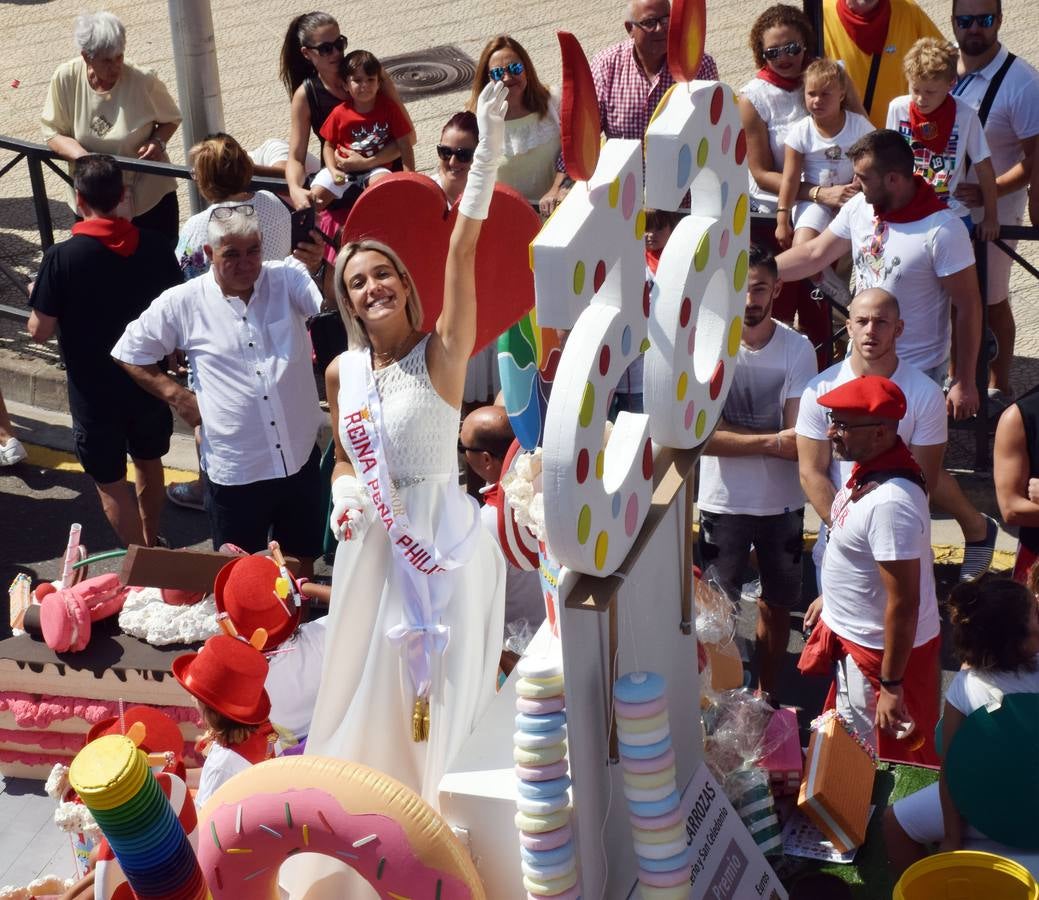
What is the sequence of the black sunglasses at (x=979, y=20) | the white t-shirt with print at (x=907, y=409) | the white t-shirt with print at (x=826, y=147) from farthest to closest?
the black sunglasses at (x=979, y=20), the white t-shirt with print at (x=826, y=147), the white t-shirt with print at (x=907, y=409)

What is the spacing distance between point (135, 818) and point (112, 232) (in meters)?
3.69

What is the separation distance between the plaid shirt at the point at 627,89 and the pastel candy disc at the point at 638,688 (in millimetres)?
4187

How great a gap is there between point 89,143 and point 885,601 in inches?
208

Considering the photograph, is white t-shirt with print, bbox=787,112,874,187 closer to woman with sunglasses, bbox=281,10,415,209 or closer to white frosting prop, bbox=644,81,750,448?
woman with sunglasses, bbox=281,10,415,209

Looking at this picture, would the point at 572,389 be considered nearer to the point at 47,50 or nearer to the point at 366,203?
the point at 366,203

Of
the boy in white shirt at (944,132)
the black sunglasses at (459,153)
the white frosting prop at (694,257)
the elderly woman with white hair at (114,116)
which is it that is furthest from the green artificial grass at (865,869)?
the elderly woman with white hair at (114,116)

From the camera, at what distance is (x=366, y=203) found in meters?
4.48

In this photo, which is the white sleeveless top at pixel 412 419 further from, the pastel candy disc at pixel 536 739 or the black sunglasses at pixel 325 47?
the black sunglasses at pixel 325 47

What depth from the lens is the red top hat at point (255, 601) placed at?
15.2 feet

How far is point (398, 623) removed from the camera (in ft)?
14.3

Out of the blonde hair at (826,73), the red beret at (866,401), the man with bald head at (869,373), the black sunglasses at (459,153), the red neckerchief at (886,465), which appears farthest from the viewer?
the blonde hair at (826,73)

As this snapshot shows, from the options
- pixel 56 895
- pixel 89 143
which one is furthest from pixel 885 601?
pixel 89 143

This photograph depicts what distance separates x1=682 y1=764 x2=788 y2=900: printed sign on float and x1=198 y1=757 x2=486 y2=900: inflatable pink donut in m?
0.55

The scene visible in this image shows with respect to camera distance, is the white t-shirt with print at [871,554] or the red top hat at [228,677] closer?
the red top hat at [228,677]
